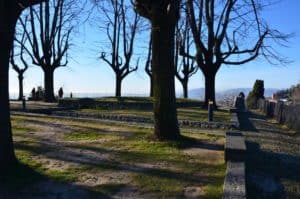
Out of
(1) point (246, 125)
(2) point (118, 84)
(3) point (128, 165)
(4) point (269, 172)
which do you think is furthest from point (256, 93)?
(3) point (128, 165)

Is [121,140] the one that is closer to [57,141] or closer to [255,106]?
[57,141]

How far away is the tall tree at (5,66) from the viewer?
8.43 meters

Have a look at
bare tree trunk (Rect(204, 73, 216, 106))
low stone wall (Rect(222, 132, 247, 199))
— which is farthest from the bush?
low stone wall (Rect(222, 132, 247, 199))

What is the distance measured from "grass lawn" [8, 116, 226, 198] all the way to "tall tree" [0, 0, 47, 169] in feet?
1.24

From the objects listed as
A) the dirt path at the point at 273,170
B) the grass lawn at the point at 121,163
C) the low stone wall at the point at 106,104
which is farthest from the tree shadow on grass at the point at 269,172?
the low stone wall at the point at 106,104

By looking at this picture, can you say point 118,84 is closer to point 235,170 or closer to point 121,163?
point 121,163

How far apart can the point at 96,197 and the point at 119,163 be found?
6.54 ft

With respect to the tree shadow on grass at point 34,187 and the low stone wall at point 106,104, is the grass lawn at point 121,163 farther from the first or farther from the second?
the low stone wall at point 106,104

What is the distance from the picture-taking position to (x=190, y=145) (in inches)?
429

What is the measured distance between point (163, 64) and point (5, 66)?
405 centimetres

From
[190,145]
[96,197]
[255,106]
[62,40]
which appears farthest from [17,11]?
[255,106]

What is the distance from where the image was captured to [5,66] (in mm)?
8492

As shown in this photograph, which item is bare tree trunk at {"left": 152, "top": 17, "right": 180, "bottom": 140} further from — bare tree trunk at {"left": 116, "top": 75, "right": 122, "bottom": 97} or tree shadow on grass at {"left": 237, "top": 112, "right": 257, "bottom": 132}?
bare tree trunk at {"left": 116, "top": 75, "right": 122, "bottom": 97}

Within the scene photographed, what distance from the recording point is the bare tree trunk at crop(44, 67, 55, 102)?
3588cm
